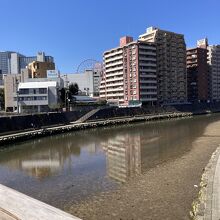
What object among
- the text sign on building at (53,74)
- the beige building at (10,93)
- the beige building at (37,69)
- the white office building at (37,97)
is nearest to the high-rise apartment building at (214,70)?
the text sign on building at (53,74)

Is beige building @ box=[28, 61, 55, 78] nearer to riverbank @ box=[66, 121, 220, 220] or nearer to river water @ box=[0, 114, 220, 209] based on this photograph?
river water @ box=[0, 114, 220, 209]

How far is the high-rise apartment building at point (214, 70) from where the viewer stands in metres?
159

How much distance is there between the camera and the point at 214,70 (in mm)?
163000

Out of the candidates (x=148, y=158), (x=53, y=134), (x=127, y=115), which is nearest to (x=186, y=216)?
(x=148, y=158)

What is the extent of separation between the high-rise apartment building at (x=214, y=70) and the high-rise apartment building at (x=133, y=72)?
44.6 metres

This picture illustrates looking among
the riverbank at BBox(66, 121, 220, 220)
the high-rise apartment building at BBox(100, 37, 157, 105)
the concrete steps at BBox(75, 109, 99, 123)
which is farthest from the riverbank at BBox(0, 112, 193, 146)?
the riverbank at BBox(66, 121, 220, 220)

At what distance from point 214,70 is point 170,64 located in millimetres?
37667

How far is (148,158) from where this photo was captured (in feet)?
105

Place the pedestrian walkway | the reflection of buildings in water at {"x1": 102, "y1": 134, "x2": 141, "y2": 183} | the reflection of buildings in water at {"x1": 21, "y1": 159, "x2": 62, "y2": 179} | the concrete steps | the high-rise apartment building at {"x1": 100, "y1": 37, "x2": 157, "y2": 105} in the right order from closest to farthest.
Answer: the pedestrian walkway, the reflection of buildings in water at {"x1": 102, "y1": 134, "x2": 141, "y2": 183}, the reflection of buildings in water at {"x1": 21, "y1": 159, "x2": 62, "y2": 179}, the concrete steps, the high-rise apartment building at {"x1": 100, "y1": 37, "x2": 157, "y2": 105}

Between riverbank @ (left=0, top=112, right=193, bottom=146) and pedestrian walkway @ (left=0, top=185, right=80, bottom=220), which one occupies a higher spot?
pedestrian walkway @ (left=0, top=185, right=80, bottom=220)

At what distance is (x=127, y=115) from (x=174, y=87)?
41059mm

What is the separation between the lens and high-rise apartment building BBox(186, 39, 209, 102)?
147875 millimetres

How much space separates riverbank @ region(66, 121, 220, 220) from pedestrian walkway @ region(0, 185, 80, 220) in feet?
12.3

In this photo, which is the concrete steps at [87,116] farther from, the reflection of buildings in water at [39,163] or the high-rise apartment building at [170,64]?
the high-rise apartment building at [170,64]
